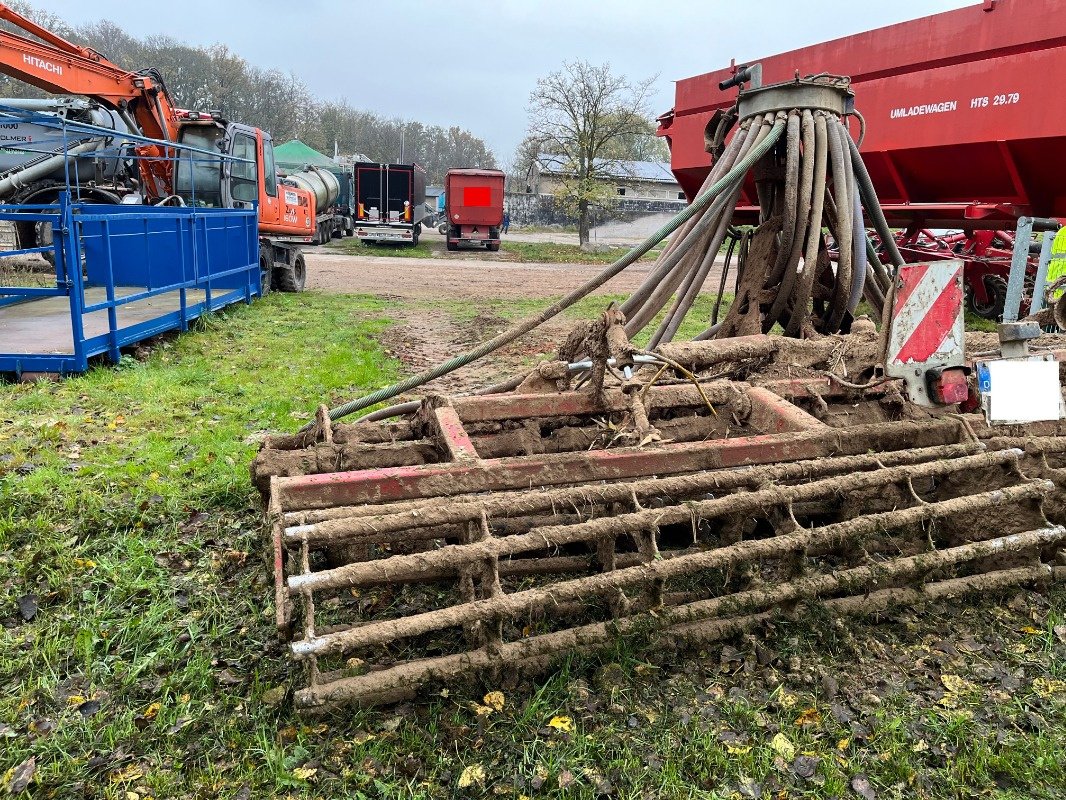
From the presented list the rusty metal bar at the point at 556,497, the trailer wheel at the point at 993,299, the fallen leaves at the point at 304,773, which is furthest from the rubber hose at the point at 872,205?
the trailer wheel at the point at 993,299

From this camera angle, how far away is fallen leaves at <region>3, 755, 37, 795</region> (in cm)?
208

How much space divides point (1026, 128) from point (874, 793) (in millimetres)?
7669

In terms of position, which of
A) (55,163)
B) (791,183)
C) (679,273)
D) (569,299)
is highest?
(55,163)

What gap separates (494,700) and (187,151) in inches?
388

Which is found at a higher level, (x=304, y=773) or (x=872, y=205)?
(x=872, y=205)

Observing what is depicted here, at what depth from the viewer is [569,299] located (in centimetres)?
387

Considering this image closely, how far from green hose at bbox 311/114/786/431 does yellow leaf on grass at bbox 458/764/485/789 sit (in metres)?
1.71

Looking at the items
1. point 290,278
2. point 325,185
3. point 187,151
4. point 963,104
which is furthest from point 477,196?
point 963,104

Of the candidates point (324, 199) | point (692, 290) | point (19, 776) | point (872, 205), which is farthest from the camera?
point (324, 199)

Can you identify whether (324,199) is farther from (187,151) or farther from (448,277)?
(187,151)

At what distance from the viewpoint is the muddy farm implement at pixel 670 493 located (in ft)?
7.75

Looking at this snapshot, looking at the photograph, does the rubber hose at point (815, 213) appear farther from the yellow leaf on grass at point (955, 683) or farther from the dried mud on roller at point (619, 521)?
the yellow leaf on grass at point (955, 683)

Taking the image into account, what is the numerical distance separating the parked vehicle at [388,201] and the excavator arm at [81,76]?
536 inches

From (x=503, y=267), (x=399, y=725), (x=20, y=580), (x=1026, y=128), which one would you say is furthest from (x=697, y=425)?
(x=503, y=267)
